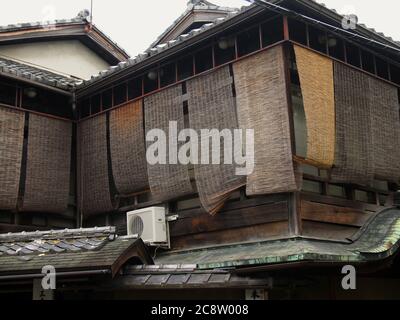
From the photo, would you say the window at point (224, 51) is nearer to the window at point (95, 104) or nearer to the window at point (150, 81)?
the window at point (150, 81)

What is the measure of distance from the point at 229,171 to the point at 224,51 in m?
2.55

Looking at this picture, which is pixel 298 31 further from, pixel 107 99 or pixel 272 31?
pixel 107 99

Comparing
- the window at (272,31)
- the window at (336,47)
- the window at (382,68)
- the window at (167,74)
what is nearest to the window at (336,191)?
the window at (336,47)

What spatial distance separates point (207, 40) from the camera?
36.9 feet

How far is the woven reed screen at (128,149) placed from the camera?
1216 cm

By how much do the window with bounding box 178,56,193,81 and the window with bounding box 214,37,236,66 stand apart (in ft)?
2.37

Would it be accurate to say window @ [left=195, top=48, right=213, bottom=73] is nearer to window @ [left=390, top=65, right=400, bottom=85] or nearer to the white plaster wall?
window @ [left=390, top=65, right=400, bottom=85]

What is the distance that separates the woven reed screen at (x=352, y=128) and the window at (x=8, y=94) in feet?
24.0

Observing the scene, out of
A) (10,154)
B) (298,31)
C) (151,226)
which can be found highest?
(298,31)

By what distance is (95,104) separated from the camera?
13.7m

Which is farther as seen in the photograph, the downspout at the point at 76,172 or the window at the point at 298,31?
the downspout at the point at 76,172

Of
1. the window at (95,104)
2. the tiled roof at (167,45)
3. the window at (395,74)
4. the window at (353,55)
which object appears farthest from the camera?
the window at (95,104)

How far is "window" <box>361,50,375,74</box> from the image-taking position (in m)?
11.8

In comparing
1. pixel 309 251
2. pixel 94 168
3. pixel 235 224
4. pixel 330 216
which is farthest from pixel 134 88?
pixel 309 251
